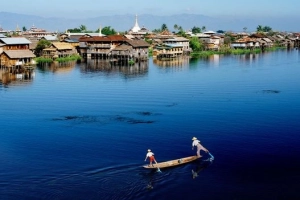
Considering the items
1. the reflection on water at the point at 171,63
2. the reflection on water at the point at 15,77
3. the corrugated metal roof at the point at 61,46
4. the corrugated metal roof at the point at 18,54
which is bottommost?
the reflection on water at the point at 15,77

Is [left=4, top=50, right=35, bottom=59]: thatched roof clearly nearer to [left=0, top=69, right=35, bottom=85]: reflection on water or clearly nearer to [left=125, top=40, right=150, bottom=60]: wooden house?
[left=0, top=69, right=35, bottom=85]: reflection on water

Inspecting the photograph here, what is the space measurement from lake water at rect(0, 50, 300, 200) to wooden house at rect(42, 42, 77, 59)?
38840mm

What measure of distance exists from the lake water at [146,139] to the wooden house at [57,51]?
3884 centimetres

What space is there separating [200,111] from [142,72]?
31605 millimetres

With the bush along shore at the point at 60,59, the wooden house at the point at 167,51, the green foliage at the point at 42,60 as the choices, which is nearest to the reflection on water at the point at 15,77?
the green foliage at the point at 42,60

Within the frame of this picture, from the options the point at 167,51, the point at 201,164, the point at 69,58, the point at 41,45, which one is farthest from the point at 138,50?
the point at 201,164

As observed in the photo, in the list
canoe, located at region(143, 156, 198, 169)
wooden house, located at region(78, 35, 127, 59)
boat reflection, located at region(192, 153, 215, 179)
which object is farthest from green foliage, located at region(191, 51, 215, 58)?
canoe, located at region(143, 156, 198, 169)

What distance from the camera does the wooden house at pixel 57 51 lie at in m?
87.4

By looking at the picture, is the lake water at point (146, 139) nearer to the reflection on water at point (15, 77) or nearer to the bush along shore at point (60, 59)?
the reflection on water at point (15, 77)

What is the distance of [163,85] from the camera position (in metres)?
49.6

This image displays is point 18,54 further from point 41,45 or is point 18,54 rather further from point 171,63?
point 171,63

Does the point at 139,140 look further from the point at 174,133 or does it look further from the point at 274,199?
the point at 274,199

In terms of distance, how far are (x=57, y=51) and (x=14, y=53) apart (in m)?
20.0

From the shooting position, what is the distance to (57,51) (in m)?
88.7
